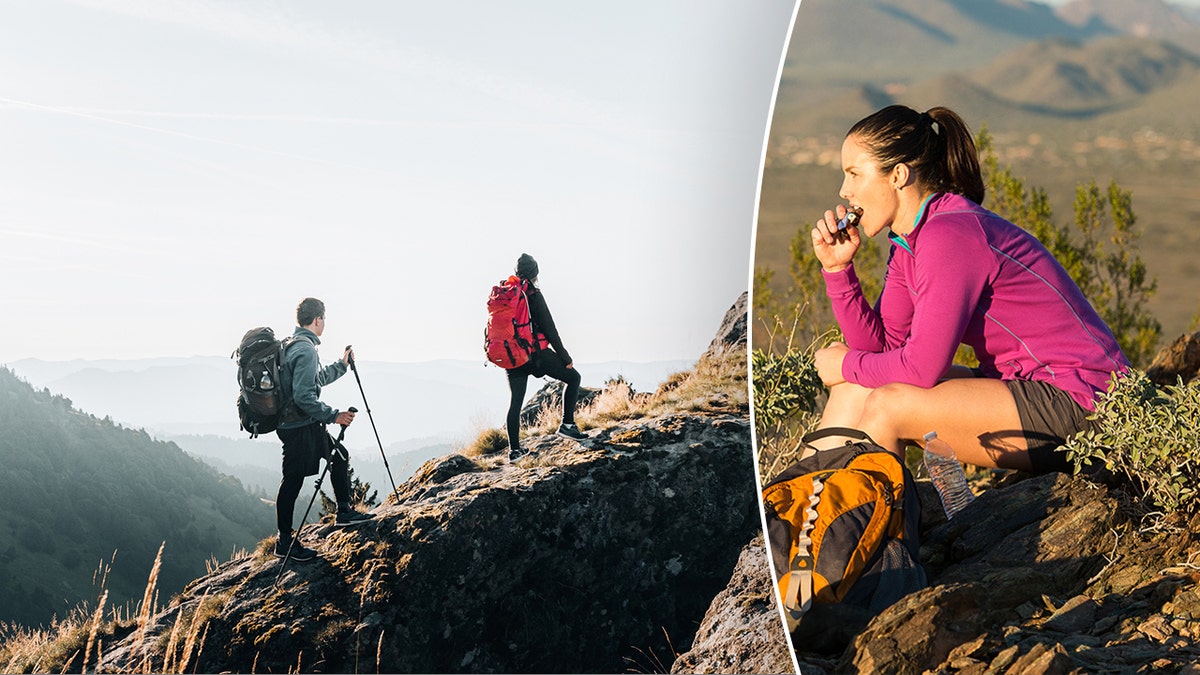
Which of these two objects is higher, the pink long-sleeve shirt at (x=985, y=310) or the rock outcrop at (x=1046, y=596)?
the pink long-sleeve shirt at (x=985, y=310)

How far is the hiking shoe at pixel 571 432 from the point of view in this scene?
397cm

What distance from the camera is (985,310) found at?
9.17 ft

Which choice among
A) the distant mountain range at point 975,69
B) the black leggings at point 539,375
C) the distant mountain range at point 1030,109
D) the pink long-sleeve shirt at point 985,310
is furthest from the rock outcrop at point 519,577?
the distant mountain range at point 975,69

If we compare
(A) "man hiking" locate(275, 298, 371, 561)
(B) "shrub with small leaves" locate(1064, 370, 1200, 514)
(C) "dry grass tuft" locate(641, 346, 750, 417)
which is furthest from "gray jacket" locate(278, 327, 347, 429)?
(B) "shrub with small leaves" locate(1064, 370, 1200, 514)

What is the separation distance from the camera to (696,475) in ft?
12.6

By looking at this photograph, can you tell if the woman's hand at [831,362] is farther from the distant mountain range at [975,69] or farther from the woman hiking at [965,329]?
the distant mountain range at [975,69]

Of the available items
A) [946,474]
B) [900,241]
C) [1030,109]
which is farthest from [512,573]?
[1030,109]

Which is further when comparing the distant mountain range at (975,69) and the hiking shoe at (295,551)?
the distant mountain range at (975,69)

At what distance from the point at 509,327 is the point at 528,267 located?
0.24 m

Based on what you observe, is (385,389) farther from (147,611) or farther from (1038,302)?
(1038,302)

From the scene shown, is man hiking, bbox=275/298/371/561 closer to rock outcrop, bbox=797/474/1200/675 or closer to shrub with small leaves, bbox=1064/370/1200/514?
rock outcrop, bbox=797/474/1200/675

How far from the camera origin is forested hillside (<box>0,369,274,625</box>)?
3.92 metres

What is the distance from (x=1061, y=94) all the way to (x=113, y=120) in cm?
4600

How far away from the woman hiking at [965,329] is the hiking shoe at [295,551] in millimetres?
2015
